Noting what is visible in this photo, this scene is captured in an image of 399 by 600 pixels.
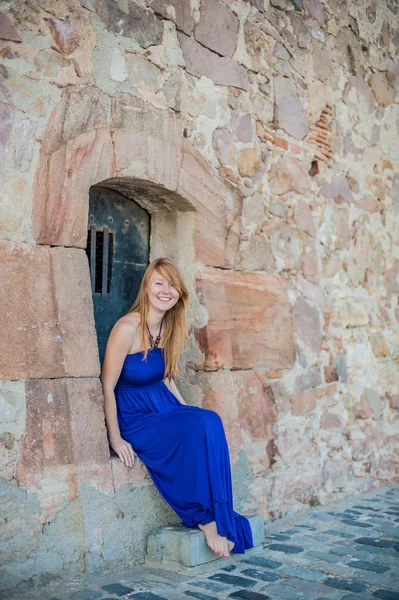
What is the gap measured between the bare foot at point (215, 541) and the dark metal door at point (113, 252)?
1.04 metres

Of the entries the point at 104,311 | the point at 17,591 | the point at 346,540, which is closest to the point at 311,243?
the point at 104,311

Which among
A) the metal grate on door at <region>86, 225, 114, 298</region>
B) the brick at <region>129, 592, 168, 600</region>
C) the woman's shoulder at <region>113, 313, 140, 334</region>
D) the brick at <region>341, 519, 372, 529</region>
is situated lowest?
the brick at <region>341, 519, 372, 529</region>

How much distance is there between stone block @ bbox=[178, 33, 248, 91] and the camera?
3525 mm

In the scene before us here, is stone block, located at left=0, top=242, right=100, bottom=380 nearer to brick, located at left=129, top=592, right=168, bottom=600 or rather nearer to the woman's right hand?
the woman's right hand

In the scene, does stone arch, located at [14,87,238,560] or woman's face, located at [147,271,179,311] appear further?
woman's face, located at [147,271,179,311]

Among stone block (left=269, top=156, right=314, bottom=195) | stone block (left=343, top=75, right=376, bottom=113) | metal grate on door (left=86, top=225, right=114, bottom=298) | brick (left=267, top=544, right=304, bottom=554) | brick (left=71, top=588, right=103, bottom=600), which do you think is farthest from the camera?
stone block (left=343, top=75, right=376, bottom=113)

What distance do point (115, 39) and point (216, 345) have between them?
5.29ft

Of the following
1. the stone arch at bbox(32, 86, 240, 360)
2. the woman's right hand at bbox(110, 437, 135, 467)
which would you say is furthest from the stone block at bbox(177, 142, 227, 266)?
the woman's right hand at bbox(110, 437, 135, 467)

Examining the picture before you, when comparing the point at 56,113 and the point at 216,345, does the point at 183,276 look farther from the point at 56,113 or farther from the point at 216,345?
the point at 56,113

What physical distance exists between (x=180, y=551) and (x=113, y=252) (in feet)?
5.02

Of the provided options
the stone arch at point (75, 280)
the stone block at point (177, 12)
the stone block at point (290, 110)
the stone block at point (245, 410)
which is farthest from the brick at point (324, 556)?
the stone block at point (177, 12)

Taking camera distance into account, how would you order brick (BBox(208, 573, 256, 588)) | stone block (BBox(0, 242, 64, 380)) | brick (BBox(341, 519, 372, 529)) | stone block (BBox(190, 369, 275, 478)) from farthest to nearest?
brick (BBox(341, 519, 372, 529)) → stone block (BBox(190, 369, 275, 478)) → brick (BBox(208, 573, 256, 588)) → stone block (BBox(0, 242, 64, 380))

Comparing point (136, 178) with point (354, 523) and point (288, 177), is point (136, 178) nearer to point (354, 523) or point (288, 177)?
point (288, 177)

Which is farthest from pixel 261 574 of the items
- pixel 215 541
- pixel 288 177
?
pixel 288 177
